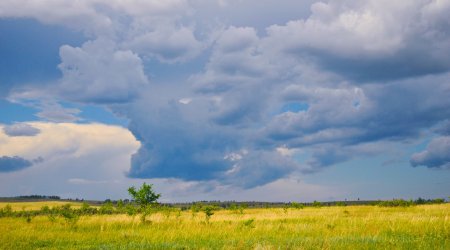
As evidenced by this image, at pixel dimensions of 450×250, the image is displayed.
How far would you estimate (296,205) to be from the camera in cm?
6369

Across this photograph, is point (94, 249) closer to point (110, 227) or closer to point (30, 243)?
point (30, 243)

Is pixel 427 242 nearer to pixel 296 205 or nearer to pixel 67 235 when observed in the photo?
pixel 67 235

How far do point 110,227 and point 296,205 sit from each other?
4077 centimetres

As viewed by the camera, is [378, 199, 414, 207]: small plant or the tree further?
[378, 199, 414, 207]: small plant

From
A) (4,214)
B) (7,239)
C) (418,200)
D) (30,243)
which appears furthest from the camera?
(418,200)

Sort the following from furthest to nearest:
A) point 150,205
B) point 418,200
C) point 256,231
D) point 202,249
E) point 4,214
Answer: point 418,200 → point 4,214 → point 150,205 → point 256,231 → point 202,249

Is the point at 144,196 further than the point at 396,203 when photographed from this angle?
No

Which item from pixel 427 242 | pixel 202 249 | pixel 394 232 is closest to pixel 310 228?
pixel 394 232

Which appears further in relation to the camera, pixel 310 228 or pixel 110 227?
pixel 110 227

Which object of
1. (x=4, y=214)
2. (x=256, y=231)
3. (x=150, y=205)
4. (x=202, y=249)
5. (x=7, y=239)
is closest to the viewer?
(x=202, y=249)

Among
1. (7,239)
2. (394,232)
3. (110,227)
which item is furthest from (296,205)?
(7,239)

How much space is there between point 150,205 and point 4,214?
1247 inches

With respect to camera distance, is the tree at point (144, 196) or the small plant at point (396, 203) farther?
the small plant at point (396, 203)

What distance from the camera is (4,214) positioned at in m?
56.6
